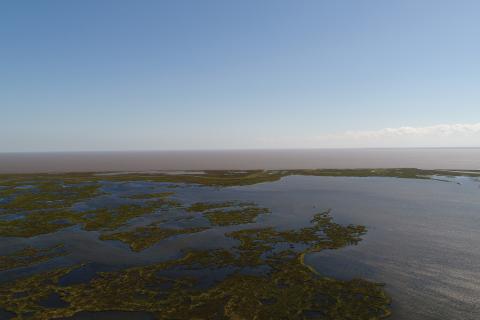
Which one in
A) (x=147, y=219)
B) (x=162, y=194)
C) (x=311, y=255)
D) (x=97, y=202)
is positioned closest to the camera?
(x=311, y=255)

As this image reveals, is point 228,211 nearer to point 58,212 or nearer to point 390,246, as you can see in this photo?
point 390,246

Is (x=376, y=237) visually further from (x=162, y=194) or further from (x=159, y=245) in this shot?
(x=162, y=194)

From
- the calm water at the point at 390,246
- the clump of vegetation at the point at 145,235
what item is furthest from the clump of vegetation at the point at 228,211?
the clump of vegetation at the point at 145,235

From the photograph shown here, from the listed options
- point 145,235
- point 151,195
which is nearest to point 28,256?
point 145,235

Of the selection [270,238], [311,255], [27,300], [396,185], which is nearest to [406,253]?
[311,255]

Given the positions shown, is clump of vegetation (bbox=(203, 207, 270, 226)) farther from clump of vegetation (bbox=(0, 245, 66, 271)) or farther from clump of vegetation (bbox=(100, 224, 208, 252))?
clump of vegetation (bbox=(0, 245, 66, 271))

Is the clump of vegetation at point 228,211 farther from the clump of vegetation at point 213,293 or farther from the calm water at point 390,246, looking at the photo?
the clump of vegetation at point 213,293
